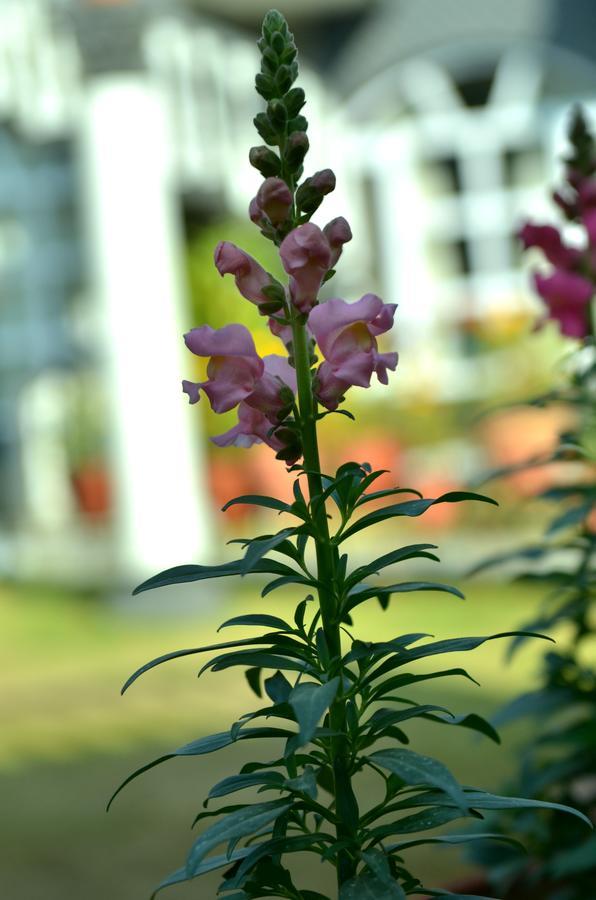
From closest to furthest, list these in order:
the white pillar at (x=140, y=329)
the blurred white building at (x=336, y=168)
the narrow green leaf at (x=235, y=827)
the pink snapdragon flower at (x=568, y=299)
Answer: the narrow green leaf at (x=235, y=827) → the pink snapdragon flower at (x=568, y=299) → the white pillar at (x=140, y=329) → the blurred white building at (x=336, y=168)

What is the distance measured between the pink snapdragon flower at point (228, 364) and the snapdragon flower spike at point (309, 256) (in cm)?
6

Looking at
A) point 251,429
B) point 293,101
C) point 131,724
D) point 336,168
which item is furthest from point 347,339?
point 336,168

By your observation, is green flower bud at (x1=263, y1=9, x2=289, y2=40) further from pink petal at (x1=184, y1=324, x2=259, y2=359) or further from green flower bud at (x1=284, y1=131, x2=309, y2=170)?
pink petal at (x1=184, y1=324, x2=259, y2=359)

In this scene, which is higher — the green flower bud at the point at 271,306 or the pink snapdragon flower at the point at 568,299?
the pink snapdragon flower at the point at 568,299

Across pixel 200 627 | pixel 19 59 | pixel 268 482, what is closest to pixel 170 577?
pixel 200 627

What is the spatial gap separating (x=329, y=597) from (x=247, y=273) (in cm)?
31

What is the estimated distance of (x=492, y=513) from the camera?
7.48m

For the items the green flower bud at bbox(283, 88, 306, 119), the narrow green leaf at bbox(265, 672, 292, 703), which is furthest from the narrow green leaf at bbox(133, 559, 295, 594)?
the green flower bud at bbox(283, 88, 306, 119)

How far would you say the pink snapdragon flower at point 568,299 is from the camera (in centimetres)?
221

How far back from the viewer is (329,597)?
1.28 metres

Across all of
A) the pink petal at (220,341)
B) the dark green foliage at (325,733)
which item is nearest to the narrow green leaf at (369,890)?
the dark green foliage at (325,733)

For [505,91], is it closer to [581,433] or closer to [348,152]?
[348,152]

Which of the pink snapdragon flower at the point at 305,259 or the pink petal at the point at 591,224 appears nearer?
the pink snapdragon flower at the point at 305,259

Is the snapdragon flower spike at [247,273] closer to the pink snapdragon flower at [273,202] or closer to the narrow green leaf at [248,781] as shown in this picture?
the pink snapdragon flower at [273,202]
